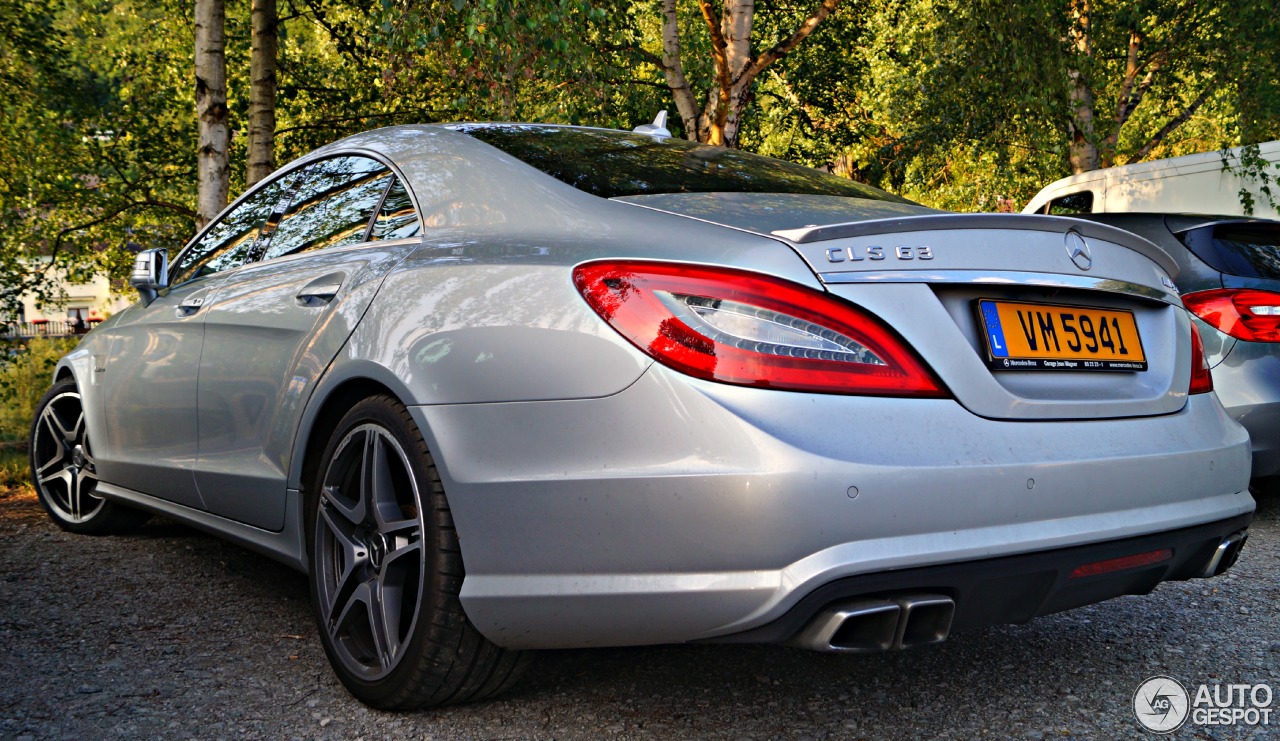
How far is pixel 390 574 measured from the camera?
2625mm

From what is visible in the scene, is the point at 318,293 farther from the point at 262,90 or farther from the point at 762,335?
the point at 262,90

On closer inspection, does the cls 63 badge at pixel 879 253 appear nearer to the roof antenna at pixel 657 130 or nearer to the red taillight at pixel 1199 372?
the red taillight at pixel 1199 372

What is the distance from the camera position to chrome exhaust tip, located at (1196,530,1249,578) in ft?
8.22

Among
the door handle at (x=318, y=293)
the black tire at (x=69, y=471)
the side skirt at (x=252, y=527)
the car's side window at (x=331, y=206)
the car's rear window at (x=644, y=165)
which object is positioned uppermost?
the car's rear window at (x=644, y=165)

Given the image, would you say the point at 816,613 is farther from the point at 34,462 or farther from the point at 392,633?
the point at 34,462

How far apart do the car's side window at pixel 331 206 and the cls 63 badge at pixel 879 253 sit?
4.76ft

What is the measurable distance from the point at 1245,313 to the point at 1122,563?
3.10 m

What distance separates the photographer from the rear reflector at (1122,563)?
2254 mm

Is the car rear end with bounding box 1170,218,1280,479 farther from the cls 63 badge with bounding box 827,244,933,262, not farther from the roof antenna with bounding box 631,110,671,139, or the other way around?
the cls 63 badge with bounding box 827,244,933,262

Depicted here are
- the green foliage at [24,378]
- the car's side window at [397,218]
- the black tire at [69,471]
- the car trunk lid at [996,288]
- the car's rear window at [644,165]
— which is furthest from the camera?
the green foliage at [24,378]

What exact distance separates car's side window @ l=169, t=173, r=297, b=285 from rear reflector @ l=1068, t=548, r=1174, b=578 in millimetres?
2654

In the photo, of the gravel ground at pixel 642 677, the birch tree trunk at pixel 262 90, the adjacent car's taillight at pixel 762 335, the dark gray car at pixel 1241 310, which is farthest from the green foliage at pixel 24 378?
the adjacent car's taillight at pixel 762 335

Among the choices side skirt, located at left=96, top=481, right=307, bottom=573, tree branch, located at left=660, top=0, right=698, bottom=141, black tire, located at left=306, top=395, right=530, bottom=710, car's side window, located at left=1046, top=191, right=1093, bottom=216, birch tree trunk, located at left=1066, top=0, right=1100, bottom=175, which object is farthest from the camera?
birch tree trunk, located at left=1066, top=0, right=1100, bottom=175

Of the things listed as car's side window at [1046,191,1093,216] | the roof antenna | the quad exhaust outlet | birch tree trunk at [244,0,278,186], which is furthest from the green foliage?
the quad exhaust outlet
